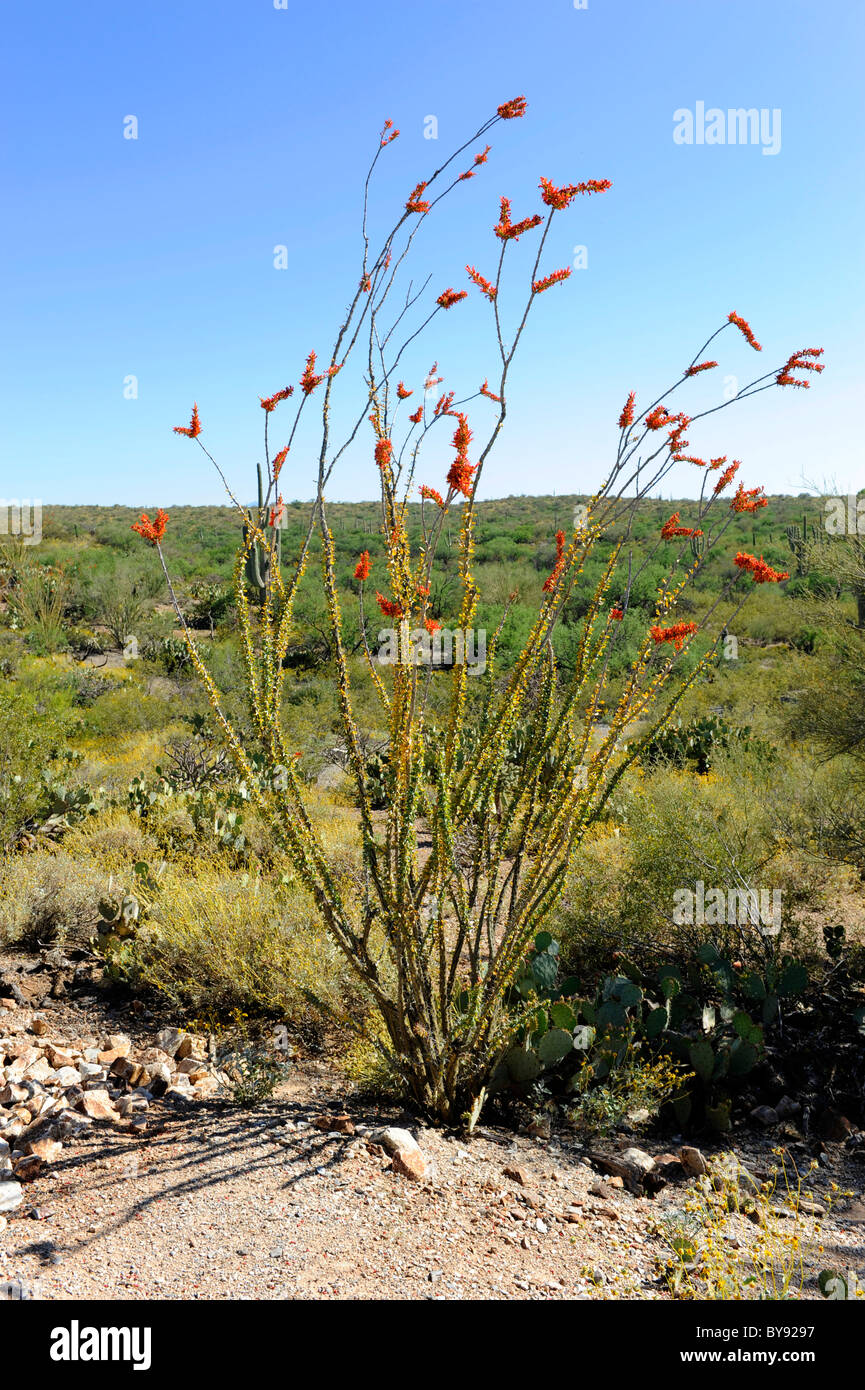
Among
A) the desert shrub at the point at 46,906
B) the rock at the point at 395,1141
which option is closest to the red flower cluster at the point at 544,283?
the rock at the point at 395,1141

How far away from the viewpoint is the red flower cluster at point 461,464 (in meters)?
2.81

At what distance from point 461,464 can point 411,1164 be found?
7.58 ft

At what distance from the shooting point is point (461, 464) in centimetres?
282

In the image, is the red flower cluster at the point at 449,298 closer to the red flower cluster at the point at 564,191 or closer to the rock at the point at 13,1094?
the red flower cluster at the point at 564,191

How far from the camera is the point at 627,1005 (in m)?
4.07

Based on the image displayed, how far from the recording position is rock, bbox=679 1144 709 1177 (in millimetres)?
3318

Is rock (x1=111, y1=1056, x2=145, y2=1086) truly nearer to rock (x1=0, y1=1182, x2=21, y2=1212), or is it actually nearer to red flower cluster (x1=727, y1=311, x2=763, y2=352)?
rock (x1=0, y1=1182, x2=21, y2=1212)

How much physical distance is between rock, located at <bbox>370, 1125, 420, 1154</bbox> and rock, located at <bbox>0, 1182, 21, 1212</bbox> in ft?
3.79

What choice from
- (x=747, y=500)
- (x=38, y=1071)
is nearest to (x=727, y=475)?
(x=747, y=500)

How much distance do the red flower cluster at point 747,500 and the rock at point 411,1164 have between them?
2514mm

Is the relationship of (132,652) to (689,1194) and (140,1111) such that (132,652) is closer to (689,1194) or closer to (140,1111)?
(140,1111)

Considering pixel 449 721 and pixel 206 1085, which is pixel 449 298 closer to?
pixel 449 721

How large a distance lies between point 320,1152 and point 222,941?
190cm
